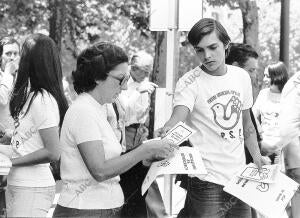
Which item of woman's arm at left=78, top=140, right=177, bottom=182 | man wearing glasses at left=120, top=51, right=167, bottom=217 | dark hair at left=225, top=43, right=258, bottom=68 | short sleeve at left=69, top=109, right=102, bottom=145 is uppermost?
dark hair at left=225, top=43, right=258, bottom=68

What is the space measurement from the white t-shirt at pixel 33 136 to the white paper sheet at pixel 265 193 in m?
1.02

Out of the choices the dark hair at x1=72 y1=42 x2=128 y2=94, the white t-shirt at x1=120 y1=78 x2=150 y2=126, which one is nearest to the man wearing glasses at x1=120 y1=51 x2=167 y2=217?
the white t-shirt at x1=120 y1=78 x2=150 y2=126

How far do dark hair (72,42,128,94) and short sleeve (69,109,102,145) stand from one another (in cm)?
18

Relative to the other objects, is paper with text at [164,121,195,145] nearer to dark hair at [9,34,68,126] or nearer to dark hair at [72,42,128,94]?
dark hair at [72,42,128,94]

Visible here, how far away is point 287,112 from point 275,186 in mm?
556

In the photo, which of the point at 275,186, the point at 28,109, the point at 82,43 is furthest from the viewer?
the point at 82,43

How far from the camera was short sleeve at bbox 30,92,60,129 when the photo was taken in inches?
129

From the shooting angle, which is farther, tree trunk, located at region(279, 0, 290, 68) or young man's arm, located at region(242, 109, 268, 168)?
tree trunk, located at region(279, 0, 290, 68)

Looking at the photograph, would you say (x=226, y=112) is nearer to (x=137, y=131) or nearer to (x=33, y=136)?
(x=33, y=136)

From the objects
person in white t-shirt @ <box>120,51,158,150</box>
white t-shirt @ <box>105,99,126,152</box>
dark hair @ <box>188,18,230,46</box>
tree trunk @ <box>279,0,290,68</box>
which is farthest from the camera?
tree trunk @ <box>279,0,290,68</box>

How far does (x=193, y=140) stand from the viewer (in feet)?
12.4

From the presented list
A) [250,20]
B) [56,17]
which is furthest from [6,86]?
[56,17]

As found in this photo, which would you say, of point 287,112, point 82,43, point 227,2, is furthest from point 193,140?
point 82,43

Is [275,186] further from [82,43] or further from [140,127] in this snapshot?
[82,43]
